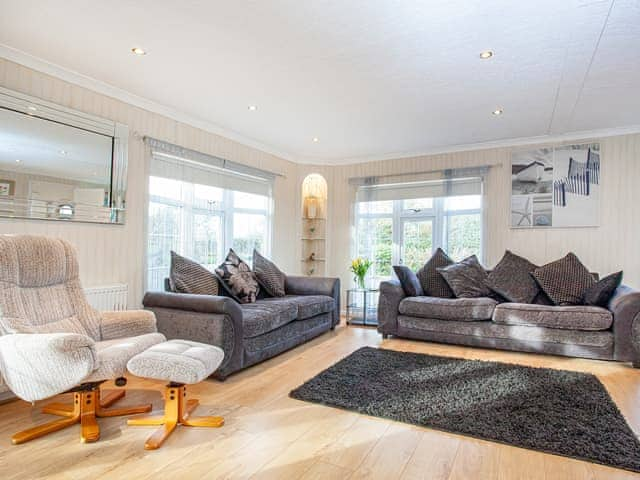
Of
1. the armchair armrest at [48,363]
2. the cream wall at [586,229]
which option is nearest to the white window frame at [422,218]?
the cream wall at [586,229]

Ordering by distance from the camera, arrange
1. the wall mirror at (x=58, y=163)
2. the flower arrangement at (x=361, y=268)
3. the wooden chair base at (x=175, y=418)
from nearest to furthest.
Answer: the wooden chair base at (x=175, y=418)
the wall mirror at (x=58, y=163)
the flower arrangement at (x=361, y=268)

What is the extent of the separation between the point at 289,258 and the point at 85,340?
392 centimetres

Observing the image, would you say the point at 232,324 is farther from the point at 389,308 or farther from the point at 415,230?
the point at 415,230

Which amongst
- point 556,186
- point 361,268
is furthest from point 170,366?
point 556,186

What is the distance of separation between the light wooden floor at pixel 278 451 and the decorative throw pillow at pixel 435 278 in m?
2.04

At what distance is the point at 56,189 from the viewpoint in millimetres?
2977

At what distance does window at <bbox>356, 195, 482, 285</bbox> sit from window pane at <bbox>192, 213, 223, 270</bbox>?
86.5 inches

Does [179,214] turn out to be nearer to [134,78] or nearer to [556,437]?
[134,78]

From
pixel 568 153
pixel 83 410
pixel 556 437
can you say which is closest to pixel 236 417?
pixel 83 410

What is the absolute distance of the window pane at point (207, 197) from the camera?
4.22 meters

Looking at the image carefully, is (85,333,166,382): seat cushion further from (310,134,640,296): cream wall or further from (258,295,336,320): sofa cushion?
(310,134,640,296): cream wall

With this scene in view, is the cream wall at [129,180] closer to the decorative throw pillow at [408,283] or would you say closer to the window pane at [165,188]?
the window pane at [165,188]

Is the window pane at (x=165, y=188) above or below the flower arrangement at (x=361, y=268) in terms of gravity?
above

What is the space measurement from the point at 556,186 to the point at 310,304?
3.27 m
